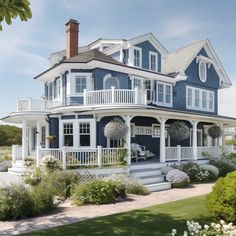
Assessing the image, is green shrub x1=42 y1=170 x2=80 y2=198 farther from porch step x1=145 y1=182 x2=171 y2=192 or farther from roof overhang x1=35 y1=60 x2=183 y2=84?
roof overhang x1=35 y1=60 x2=183 y2=84

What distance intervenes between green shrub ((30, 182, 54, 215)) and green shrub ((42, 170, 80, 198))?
2.09 metres

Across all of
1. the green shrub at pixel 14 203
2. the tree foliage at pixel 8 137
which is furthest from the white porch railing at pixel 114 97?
the tree foliage at pixel 8 137

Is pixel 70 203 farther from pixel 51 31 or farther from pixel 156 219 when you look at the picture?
pixel 51 31

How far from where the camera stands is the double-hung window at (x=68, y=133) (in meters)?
19.9

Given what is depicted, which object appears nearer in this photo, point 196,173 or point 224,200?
point 224,200

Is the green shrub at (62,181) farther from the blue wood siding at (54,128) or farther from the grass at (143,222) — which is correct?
the blue wood siding at (54,128)

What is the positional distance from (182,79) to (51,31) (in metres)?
14.4

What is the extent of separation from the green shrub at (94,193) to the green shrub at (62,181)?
2.89 ft

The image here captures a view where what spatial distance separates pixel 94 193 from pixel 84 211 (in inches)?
55.3

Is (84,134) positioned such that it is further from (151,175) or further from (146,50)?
(146,50)

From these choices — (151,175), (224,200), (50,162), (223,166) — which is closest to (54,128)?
(50,162)

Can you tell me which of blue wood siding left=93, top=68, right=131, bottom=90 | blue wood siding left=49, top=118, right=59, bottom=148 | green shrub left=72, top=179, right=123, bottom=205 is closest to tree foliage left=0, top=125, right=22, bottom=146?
blue wood siding left=49, top=118, right=59, bottom=148

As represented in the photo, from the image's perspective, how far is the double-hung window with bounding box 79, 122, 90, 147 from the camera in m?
19.4

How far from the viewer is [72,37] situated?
22.4m
